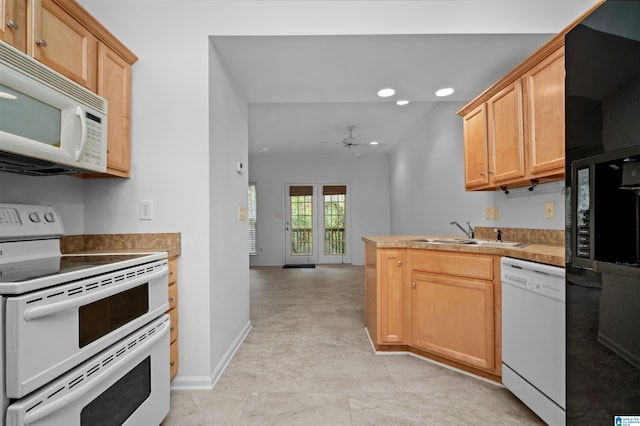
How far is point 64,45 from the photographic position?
147 centimetres

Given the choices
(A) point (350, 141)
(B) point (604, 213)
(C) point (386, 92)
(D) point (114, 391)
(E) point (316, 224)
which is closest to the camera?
(B) point (604, 213)

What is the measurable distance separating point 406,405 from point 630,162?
63.2 inches

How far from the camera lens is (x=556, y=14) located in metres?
2.03

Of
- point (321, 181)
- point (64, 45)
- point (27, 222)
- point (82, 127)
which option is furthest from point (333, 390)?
point (321, 181)

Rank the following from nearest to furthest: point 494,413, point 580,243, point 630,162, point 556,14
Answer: point 630,162 < point 580,243 < point 494,413 < point 556,14

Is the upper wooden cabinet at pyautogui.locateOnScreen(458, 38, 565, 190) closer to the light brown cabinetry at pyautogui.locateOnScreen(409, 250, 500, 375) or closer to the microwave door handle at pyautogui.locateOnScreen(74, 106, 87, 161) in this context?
the light brown cabinetry at pyautogui.locateOnScreen(409, 250, 500, 375)

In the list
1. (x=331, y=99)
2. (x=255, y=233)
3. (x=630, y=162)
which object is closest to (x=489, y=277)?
(x=630, y=162)

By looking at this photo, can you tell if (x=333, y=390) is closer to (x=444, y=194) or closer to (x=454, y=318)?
(x=454, y=318)

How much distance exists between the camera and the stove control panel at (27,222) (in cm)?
133

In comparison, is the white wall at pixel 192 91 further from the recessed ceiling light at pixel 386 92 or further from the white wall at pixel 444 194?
the white wall at pixel 444 194

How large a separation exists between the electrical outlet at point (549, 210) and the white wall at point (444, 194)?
2cm

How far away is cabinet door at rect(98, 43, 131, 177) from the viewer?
5.65 feet

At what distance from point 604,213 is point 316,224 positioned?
654 centimetres

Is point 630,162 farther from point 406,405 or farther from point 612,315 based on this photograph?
point 406,405
